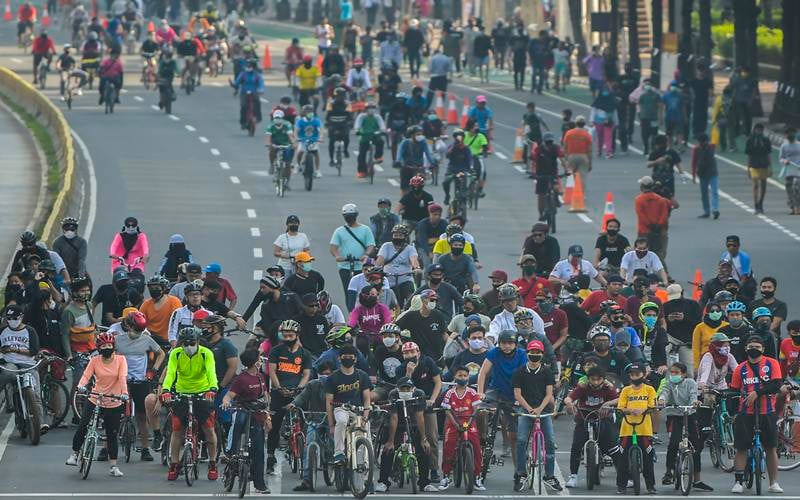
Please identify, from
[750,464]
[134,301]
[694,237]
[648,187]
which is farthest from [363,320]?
[694,237]

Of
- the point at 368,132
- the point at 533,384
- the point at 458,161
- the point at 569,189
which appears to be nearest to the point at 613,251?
the point at 533,384

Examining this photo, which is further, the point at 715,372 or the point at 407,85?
the point at 407,85

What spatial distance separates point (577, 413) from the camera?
2216 centimetres

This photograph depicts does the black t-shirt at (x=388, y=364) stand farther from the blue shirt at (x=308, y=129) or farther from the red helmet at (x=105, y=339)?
the blue shirt at (x=308, y=129)

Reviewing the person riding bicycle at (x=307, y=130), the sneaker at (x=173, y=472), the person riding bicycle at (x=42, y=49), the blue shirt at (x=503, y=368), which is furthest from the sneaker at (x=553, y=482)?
the person riding bicycle at (x=42, y=49)

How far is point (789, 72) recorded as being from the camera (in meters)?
53.3

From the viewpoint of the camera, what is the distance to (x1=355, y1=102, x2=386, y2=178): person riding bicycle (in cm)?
4356

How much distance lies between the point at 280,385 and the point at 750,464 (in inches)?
180

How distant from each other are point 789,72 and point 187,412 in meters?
33.8

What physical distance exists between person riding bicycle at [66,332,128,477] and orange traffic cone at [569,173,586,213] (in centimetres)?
2025

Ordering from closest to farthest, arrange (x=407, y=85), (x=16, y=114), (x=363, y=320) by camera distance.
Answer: (x=363, y=320)
(x=16, y=114)
(x=407, y=85)

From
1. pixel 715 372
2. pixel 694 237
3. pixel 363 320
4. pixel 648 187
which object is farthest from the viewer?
pixel 694 237

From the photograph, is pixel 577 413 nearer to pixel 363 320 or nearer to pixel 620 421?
pixel 620 421

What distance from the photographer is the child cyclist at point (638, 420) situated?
21.8m
